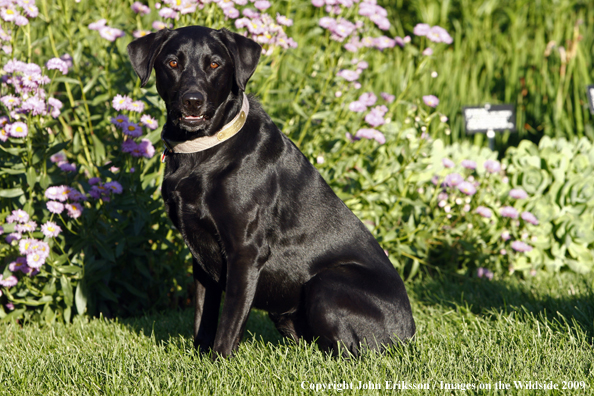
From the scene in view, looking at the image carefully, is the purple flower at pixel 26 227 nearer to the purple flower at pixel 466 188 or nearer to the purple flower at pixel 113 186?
the purple flower at pixel 113 186

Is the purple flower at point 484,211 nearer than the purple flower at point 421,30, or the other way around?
the purple flower at point 421,30

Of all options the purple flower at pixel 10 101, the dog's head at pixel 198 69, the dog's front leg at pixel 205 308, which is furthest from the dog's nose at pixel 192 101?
the purple flower at pixel 10 101

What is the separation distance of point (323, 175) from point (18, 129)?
1.94m

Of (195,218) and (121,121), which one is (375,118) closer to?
(121,121)

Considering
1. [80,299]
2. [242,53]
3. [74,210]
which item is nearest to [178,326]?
[80,299]

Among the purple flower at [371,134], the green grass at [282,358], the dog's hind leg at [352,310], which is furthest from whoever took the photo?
the purple flower at [371,134]

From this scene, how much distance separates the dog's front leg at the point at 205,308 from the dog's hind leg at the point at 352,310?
0.50 meters

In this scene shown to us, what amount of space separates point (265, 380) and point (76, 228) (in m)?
1.76

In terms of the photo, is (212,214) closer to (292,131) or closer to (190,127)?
(190,127)

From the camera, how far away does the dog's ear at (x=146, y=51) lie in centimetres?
257

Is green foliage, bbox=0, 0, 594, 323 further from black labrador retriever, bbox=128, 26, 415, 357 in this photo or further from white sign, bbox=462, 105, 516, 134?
black labrador retriever, bbox=128, 26, 415, 357

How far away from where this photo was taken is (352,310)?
2.46 metres

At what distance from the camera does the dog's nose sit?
2.35 metres

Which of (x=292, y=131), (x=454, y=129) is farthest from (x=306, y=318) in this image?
(x=454, y=129)
